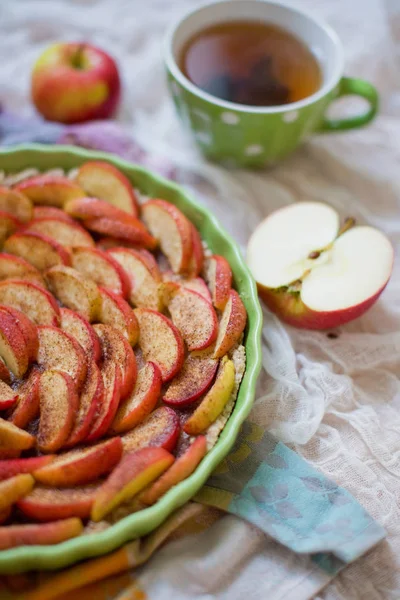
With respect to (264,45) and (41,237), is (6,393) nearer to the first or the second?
(41,237)

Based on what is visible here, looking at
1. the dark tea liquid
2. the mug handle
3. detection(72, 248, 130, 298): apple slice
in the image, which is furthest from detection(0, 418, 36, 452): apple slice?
the mug handle

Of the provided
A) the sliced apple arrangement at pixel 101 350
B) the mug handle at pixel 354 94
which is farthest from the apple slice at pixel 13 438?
the mug handle at pixel 354 94

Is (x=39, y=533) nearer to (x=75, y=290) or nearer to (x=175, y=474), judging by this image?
(x=175, y=474)

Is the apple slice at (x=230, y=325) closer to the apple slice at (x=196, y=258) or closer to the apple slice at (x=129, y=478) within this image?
the apple slice at (x=196, y=258)

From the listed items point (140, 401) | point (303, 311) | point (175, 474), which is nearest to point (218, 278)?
point (303, 311)

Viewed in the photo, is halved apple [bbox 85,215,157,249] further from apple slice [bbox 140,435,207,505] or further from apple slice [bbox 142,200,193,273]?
apple slice [bbox 140,435,207,505]
